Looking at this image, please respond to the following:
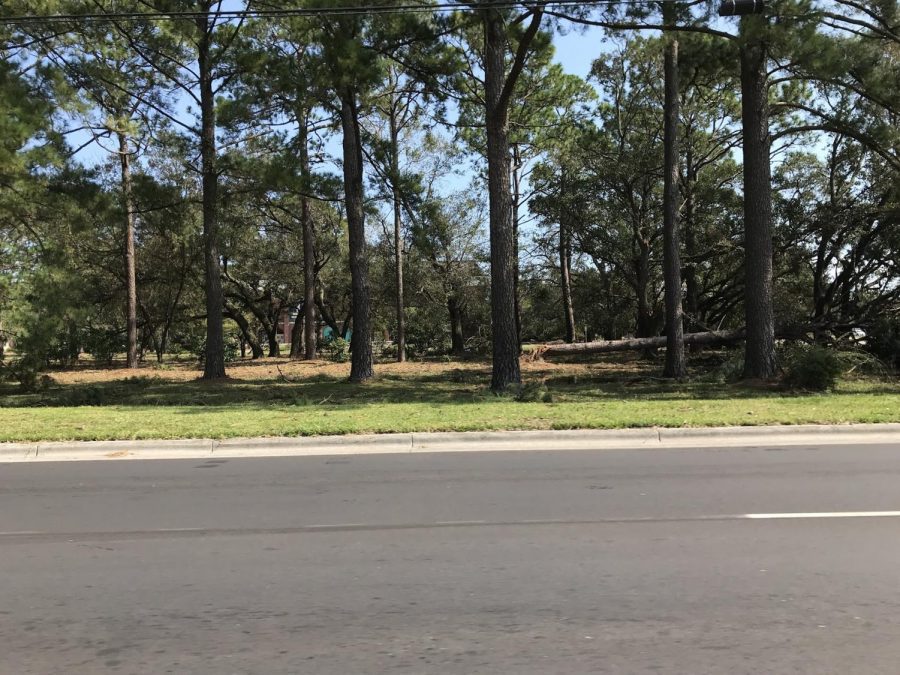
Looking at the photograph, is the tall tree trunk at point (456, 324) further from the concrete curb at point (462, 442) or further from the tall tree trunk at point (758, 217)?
the concrete curb at point (462, 442)

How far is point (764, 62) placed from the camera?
16297mm

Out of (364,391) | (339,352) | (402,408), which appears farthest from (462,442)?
(339,352)

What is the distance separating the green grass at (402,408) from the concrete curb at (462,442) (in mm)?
270

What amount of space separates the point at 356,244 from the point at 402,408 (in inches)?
333

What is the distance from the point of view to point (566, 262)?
1330 inches

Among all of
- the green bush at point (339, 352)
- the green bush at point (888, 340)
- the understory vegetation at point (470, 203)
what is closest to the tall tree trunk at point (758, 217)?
the understory vegetation at point (470, 203)

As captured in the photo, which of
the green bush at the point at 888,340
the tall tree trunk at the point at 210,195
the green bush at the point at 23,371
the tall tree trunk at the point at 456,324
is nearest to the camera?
the green bush at the point at 23,371

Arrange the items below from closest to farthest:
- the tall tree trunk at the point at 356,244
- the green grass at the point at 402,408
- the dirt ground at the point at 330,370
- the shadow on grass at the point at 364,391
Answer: the green grass at the point at 402,408 → the shadow on grass at the point at 364,391 → the tall tree trunk at the point at 356,244 → the dirt ground at the point at 330,370

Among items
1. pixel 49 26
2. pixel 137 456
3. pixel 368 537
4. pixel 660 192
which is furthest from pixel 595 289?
pixel 368 537

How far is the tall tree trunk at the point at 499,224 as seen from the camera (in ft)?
52.1

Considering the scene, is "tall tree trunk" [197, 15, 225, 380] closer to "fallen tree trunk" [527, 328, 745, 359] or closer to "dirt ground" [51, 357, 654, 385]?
"dirt ground" [51, 357, 654, 385]

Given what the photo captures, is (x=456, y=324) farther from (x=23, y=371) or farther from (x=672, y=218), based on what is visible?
(x=23, y=371)

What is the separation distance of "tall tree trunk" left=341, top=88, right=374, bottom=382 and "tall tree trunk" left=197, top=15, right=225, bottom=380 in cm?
386

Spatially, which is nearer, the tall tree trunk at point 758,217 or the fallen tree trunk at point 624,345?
the tall tree trunk at point 758,217
